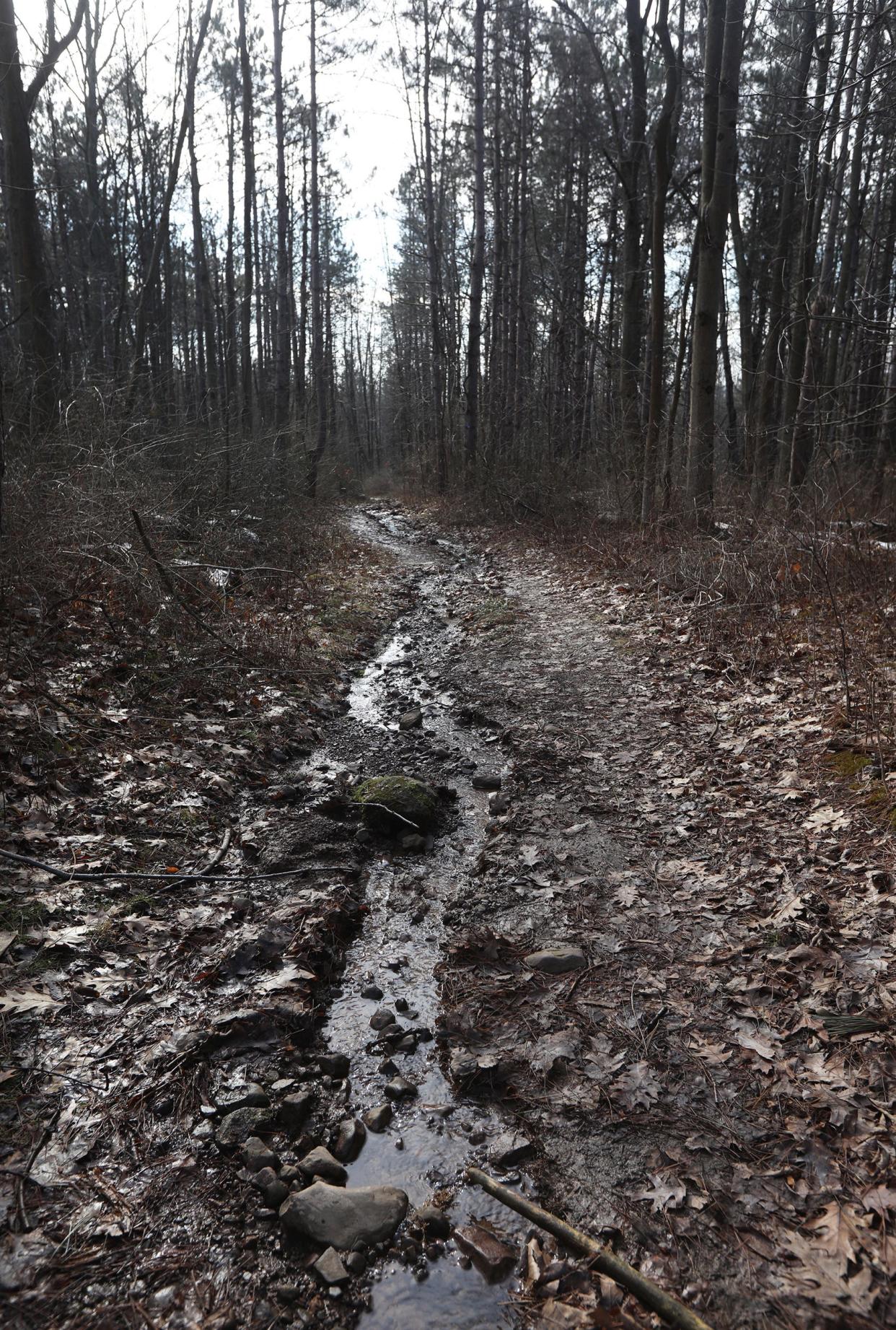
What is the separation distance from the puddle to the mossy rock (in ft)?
0.62

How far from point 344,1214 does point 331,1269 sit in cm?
14

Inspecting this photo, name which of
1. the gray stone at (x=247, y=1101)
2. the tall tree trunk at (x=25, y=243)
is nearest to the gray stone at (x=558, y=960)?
the gray stone at (x=247, y=1101)

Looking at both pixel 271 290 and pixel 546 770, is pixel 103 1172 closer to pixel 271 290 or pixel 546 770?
pixel 546 770

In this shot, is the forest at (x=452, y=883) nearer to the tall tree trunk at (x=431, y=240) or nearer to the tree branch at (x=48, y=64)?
the tree branch at (x=48, y=64)

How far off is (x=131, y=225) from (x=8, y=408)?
63.3 feet

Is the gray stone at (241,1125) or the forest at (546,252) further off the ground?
the forest at (546,252)

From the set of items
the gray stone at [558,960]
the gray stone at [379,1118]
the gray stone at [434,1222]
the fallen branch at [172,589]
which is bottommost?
the gray stone at [434,1222]

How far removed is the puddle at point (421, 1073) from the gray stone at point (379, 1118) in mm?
18

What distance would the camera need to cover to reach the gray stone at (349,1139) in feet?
8.05

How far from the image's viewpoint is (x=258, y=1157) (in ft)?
7.76

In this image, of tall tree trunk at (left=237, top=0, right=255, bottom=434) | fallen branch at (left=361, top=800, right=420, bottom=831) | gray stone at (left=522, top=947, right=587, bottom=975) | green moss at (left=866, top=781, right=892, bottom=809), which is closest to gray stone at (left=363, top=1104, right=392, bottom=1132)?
gray stone at (left=522, top=947, right=587, bottom=975)

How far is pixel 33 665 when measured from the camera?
205 inches

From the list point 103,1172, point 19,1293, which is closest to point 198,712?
point 103,1172

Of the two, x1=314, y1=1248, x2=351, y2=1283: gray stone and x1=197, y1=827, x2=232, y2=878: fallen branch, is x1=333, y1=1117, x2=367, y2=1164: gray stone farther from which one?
x1=197, y1=827, x2=232, y2=878: fallen branch
